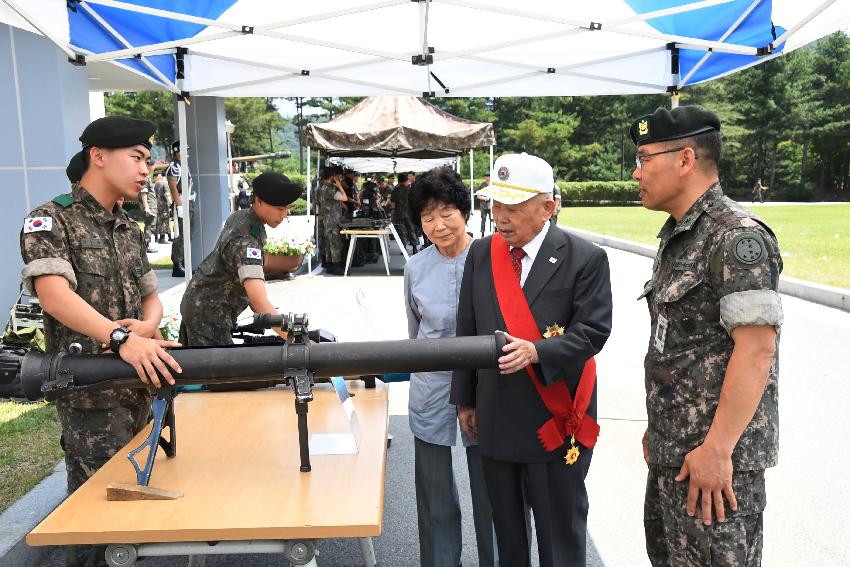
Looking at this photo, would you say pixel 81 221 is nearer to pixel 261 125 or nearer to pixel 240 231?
pixel 240 231

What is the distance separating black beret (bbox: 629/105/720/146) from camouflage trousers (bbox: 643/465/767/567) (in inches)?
38.2

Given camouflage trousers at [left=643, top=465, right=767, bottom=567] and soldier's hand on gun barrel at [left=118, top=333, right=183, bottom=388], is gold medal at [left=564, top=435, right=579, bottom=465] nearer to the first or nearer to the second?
camouflage trousers at [left=643, top=465, right=767, bottom=567]

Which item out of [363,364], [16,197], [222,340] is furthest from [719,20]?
[16,197]

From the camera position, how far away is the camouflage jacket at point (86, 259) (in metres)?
2.46

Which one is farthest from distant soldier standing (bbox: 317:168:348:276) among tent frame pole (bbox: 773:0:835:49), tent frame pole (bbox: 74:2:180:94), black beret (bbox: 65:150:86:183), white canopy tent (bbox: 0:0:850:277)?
black beret (bbox: 65:150:86:183)

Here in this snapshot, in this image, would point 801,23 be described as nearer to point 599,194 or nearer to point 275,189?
point 275,189

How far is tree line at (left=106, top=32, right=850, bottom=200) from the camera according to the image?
56594 millimetres

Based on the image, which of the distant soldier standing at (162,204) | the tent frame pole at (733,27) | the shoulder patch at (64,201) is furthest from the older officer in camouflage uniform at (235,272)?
the distant soldier standing at (162,204)

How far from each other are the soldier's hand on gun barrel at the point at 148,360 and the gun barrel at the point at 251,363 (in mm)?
28

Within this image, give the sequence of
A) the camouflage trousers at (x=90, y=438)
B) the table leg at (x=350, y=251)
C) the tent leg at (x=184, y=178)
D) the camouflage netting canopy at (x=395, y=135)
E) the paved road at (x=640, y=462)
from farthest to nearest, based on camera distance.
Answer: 1. the table leg at (x=350, y=251)
2. the camouflage netting canopy at (x=395, y=135)
3. the tent leg at (x=184, y=178)
4. the paved road at (x=640, y=462)
5. the camouflage trousers at (x=90, y=438)

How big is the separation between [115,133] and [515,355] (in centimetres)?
160

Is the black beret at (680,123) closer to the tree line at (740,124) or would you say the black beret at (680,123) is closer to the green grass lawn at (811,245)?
the green grass lawn at (811,245)

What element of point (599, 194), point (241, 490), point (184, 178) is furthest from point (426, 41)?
point (599, 194)

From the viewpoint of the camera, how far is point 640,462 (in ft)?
15.4
